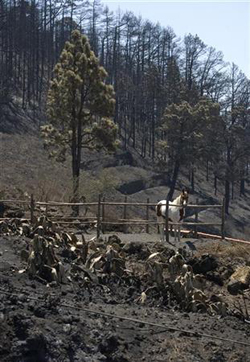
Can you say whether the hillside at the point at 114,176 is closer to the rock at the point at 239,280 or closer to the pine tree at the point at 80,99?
the pine tree at the point at 80,99

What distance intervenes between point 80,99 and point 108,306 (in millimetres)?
23261

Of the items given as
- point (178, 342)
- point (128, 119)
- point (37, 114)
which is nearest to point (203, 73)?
point (128, 119)

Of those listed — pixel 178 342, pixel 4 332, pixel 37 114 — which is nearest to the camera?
pixel 4 332

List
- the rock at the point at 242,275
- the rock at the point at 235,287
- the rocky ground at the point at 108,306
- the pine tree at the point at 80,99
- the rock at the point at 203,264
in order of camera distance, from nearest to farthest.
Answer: the rocky ground at the point at 108,306
the rock at the point at 235,287
the rock at the point at 242,275
the rock at the point at 203,264
the pine tree at the point at 80,99

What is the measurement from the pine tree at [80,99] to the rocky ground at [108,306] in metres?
17.1

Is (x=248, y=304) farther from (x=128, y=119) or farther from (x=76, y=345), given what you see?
(x=128, y=119)

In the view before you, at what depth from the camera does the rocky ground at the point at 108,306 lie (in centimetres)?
1059

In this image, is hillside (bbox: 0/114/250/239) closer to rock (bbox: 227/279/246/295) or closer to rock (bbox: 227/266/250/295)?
rock (bbox: 227/266/250/295)

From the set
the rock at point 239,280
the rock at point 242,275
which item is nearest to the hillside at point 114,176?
the rock at point 242,275

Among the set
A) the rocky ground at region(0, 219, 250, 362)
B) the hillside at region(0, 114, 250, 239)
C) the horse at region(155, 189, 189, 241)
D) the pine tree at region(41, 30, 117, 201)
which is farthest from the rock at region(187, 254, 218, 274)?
the hillside at region(0, 114, 250, 239)

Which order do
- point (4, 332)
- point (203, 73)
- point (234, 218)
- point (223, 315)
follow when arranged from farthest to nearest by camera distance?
point (203, 73), point (234, 218), point (223, 315), point (4, 332)

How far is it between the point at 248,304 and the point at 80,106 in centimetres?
2105

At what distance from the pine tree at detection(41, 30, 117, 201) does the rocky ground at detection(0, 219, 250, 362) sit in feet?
56.2

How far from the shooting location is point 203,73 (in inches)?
2825
